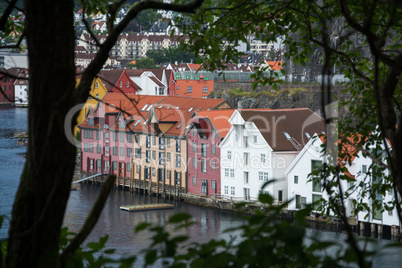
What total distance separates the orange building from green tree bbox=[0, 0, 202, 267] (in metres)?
45.9

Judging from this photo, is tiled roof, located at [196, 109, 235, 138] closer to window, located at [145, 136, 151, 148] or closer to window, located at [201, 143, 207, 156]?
window, located at [201, 143, 207, 156]

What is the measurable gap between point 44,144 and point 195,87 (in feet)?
157

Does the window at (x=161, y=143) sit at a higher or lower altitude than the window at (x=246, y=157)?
higher

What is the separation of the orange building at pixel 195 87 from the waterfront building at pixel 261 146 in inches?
803

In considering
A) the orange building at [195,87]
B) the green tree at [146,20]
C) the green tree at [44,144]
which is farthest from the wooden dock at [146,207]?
the green tree at [146,20]

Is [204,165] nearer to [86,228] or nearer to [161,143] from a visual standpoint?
[161,143]

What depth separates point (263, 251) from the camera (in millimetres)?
1550

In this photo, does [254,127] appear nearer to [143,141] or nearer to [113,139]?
[143,141]

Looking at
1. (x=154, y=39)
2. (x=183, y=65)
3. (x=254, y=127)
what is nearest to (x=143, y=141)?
(x=254, y=127)

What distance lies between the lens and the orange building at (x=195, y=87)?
158ft

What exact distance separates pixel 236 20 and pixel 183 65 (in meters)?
66.8

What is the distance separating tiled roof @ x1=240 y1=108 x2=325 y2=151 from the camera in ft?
85.7

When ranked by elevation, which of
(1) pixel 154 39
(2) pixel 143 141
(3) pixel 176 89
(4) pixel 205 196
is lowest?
(4) pixel 205 196

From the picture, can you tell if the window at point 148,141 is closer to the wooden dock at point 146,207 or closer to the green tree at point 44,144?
the wooden dock at point 146,207
